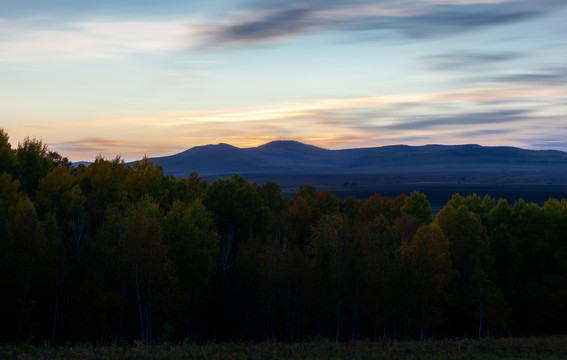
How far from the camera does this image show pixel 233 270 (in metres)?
58.8

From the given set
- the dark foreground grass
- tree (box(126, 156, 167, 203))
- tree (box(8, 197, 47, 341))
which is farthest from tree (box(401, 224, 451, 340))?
tree (box(8, 197, 47, 341))

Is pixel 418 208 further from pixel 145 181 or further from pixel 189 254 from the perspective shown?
pixel 189 254

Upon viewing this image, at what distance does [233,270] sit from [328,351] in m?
31.5

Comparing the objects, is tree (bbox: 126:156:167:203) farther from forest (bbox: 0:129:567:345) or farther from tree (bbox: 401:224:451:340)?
tree (bbox: 401:224:451:340)

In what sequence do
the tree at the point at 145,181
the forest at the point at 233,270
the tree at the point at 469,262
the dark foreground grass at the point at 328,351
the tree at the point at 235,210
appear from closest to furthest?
the dark foreground grass at the point at 328,351 < the forest at the point at 233,270 < the tree at the point at 469,262 < the tree at the point at 145,181 < the tree at the point at 235,210

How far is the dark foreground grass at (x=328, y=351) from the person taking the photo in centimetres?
2609

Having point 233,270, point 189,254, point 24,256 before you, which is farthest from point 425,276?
point 24,256

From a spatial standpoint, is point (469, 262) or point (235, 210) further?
point (235, 210)

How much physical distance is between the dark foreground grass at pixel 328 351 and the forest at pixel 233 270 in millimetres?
8154

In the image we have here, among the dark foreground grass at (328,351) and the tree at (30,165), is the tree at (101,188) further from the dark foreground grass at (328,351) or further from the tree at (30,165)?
the dark foreground grass at (328,351)

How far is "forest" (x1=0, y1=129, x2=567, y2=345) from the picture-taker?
42344 mm

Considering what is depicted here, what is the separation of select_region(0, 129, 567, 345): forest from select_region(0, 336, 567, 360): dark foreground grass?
26.8ft

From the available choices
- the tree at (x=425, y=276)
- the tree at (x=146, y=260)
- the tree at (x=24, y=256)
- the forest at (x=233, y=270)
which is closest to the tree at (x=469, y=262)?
the forest at (x=233, y=270)

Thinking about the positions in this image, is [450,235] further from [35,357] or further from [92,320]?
[35,357]
